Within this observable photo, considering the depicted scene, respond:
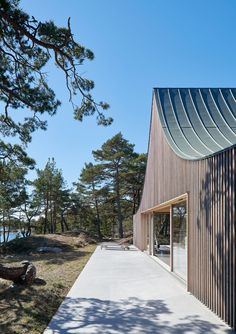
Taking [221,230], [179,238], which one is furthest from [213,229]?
[179,238]

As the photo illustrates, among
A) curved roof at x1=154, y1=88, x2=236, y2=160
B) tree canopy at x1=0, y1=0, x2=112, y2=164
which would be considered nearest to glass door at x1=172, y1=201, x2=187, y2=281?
curved roof at x1=154, y1=88, x2=236, y2=160

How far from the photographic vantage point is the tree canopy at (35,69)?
6.10m

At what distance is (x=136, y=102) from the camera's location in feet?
42.7

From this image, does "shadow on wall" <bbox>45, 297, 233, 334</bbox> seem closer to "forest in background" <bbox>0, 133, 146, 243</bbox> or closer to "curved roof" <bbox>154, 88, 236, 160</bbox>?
→ "curved roof" <bbox>154, 88, 236, 160</bbox>

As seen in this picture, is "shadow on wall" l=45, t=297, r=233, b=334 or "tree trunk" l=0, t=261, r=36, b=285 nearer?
"shadow on wall" l=45, t=297, r=233, b=334

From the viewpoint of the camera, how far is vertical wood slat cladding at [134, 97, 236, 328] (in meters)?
4.78

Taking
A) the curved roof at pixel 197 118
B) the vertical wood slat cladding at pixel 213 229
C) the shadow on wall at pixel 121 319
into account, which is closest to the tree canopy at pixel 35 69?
the vertical wood slat cladding at pixel 213 229

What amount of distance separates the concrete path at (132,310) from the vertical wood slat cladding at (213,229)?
0.30 m

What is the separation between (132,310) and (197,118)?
8552 mm

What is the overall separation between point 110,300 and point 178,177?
3.39m

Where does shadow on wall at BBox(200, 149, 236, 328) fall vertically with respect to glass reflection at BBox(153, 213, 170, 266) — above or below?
above

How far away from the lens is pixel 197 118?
12.8 m

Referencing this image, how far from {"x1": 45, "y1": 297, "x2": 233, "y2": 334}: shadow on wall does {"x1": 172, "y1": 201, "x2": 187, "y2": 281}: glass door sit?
2.17 m

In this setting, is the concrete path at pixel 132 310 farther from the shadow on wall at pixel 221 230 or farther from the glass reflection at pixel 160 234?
the glass reflection at pixel 160 234
